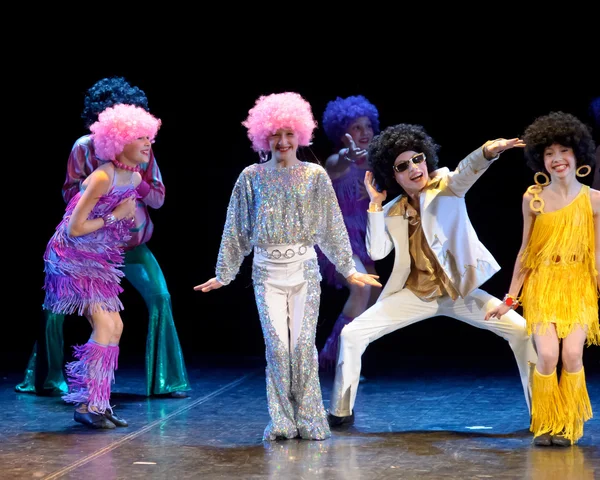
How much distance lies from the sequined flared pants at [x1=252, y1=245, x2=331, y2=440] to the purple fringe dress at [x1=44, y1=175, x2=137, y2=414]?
0.84 meters

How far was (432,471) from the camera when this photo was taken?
12.7 feet

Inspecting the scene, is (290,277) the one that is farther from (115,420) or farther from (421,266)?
(115,420)

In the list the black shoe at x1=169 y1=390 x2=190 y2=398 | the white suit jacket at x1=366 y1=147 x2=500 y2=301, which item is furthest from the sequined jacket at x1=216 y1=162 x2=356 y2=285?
the black shoe at x1=169 y1=390 x2=190 y2=398

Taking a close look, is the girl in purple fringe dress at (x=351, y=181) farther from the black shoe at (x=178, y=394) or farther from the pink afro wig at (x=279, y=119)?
the pink afro wig at (x=279, y=119)

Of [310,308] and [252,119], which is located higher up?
[252,119]

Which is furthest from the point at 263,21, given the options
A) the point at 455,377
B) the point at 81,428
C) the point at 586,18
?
the point at 81,428

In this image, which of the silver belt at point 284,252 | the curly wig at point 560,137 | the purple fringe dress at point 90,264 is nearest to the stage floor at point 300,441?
the purple fringe dress at point 90,264

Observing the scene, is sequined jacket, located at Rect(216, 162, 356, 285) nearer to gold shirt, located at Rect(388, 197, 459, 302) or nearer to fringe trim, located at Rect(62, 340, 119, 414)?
gold shirt, located at Rect(388, 197, 459, 302)

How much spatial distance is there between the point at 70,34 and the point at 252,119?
282 cm

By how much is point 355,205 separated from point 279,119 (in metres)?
1.66

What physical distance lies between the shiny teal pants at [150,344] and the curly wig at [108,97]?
2.63 feet

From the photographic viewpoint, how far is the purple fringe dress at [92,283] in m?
4.84

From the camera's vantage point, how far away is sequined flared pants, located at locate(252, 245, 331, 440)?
4.47 metres

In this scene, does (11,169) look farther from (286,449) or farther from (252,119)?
(286,449)
